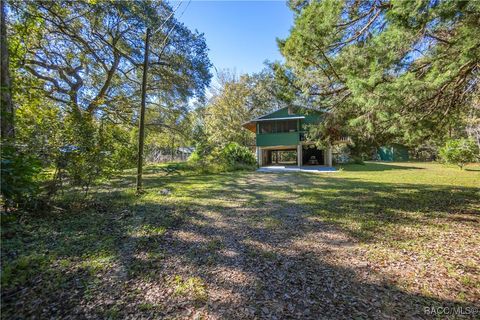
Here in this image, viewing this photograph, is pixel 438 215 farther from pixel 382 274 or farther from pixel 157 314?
pixel 157 314

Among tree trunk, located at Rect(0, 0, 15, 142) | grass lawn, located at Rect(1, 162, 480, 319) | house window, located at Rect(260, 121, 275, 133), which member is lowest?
grass lawn, located at Rect(1, 162, 480, 319)

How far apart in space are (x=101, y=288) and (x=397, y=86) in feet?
16.2

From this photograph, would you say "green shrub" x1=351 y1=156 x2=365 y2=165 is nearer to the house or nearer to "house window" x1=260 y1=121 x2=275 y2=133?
the house

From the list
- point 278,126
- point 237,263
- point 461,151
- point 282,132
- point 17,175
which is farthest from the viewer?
point 278,126

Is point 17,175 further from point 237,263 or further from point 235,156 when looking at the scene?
point 235,156

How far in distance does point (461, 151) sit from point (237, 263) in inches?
679

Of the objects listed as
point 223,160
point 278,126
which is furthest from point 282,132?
point 223,160

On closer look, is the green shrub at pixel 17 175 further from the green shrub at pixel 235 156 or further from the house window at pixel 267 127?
the house window at pixel 267 127

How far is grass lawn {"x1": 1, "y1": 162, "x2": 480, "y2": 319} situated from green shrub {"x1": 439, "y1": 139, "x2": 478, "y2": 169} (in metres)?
11.9

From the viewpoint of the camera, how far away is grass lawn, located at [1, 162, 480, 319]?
1956mm

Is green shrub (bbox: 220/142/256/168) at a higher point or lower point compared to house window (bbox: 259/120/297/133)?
lower

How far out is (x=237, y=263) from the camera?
2701mm

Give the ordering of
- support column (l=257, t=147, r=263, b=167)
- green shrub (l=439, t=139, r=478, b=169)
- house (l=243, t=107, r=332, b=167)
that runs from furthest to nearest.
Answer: support column (l=257, t=147, r=263, b=167), house (l=243, t=107, r=332, b=167), green shrub (l=439, t=139, r=478, b=169)

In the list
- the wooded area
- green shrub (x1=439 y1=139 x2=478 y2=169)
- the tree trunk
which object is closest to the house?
green shrub (x1=439 y1=139 x2=478 y2=169)
